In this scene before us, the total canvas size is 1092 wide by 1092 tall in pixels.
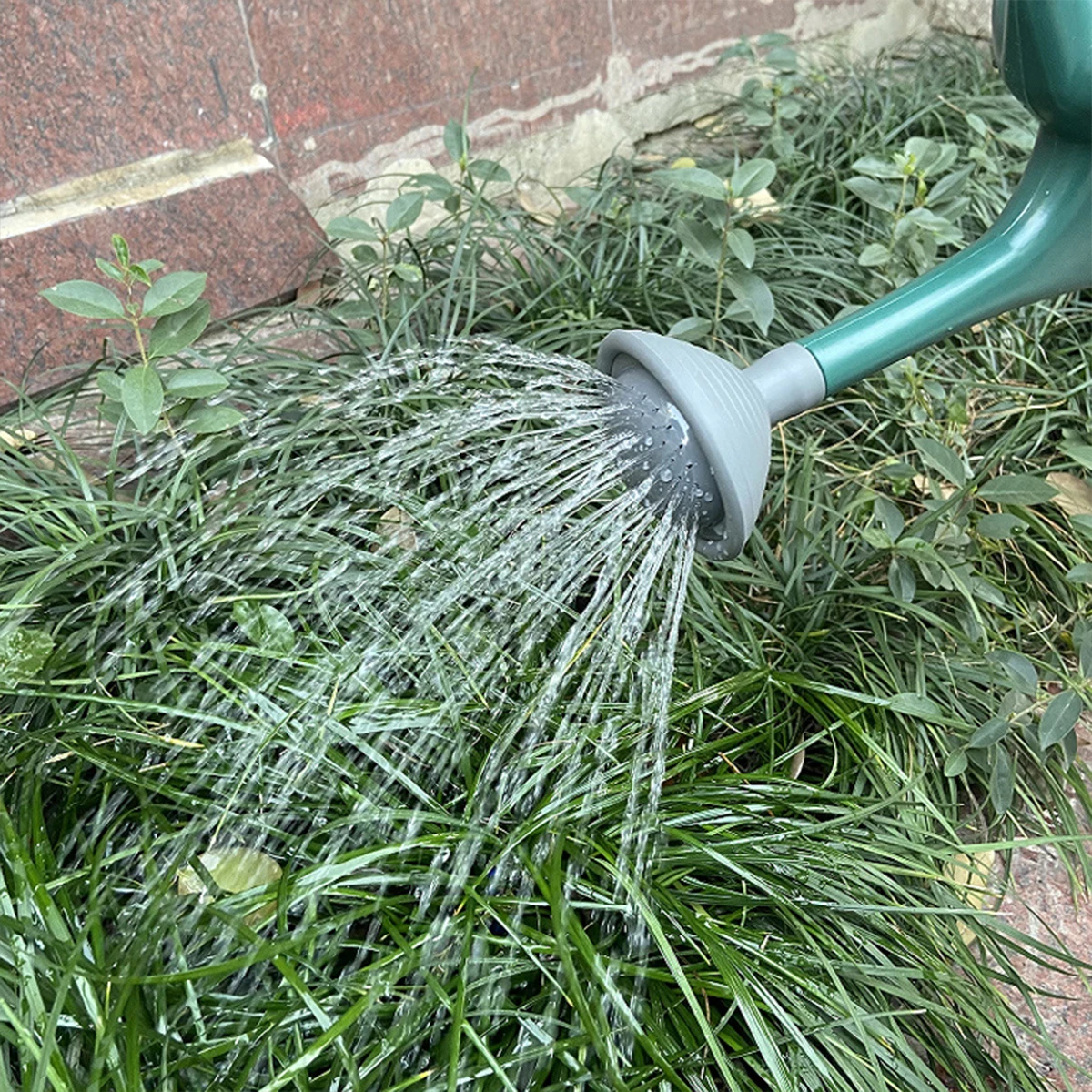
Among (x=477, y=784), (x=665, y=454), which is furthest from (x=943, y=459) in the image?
(x=477, y=784)

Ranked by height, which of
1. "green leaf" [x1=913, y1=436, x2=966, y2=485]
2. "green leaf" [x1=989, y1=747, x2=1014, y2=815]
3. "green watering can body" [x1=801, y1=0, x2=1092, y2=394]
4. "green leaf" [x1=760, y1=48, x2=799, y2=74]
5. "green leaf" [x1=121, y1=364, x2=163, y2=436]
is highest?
"green watering can body" [x1=801, y1=0, x2=1092, y2=394]

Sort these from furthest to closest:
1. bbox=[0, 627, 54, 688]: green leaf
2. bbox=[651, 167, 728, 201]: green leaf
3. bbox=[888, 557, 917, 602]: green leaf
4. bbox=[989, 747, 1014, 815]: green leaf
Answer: bbox=[651, 167, 728, 201]: green leaf
bbox=[888, 557, 917, 602]: green leaf
bbox=[989, 747, 1014, 815]: green leaf
bbox=[0, 627, 54, 688]: green leaf

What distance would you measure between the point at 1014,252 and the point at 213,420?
35.4 inches

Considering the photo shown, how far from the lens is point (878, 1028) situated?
1.11 meters

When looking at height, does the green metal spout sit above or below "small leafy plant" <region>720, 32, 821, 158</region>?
above

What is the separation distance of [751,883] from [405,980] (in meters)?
0.36

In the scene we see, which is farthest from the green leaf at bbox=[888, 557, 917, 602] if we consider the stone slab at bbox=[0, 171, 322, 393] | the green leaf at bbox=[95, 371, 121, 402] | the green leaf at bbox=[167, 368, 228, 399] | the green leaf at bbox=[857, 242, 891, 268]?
the stone slab at bbox=[0, 171, 322, 393]

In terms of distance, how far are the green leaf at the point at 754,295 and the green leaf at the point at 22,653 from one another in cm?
101

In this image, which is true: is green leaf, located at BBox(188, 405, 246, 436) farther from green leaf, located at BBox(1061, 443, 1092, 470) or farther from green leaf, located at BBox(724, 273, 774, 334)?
green leaf, located at BBox(1061, 443, 1092, 470)

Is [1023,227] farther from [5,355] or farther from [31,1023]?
[5,355]

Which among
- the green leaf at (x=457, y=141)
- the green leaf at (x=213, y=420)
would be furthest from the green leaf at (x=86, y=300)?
the green leaf at (x=457, y=141)

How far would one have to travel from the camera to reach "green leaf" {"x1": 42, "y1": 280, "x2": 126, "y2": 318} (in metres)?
1.38

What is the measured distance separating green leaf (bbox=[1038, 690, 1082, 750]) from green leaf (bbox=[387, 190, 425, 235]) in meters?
1.06

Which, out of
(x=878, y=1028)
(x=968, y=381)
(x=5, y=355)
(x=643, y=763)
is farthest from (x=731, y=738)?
(x=5, y=355)
